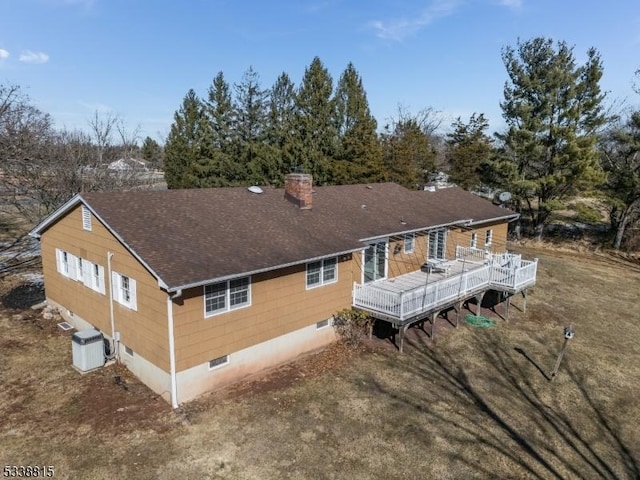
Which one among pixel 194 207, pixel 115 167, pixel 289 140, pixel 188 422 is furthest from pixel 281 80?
pixel 188 422

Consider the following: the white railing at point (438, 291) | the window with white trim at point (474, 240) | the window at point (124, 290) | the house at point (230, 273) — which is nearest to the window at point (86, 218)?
the house at point (230, 273)

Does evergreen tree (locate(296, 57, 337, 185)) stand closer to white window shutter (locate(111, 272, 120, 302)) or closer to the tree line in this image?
the tree line

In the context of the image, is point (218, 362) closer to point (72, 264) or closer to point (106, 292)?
point (106, 292)

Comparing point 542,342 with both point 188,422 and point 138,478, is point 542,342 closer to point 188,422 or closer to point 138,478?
point 188,422

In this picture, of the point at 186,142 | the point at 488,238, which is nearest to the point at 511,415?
the point at 488,238

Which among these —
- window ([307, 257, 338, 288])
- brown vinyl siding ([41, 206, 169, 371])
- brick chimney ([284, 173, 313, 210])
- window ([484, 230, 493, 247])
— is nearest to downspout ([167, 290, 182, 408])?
brown vinyl siding ([41, 206, 169, 371])

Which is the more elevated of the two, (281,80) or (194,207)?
(281,80)

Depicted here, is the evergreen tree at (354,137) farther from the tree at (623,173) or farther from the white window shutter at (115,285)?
the white window shutter at (115,285)
